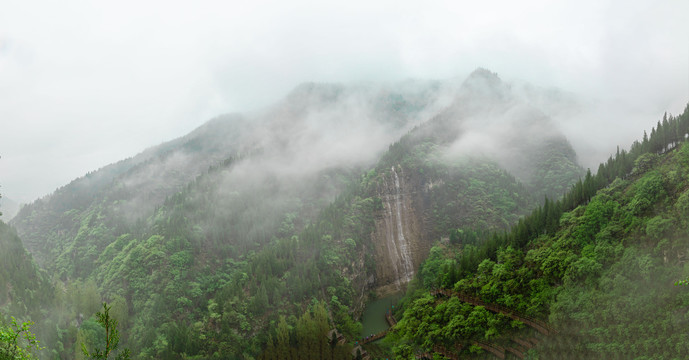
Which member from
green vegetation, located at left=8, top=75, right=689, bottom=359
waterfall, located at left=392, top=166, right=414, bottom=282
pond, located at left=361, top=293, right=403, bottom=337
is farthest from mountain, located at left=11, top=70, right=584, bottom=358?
pond, located at left=361, top=293, right=403, bottom=337

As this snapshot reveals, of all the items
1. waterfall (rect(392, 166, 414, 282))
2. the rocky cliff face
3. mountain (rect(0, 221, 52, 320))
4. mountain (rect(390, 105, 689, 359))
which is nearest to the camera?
mountain (rect(390, 105, 689, 359))

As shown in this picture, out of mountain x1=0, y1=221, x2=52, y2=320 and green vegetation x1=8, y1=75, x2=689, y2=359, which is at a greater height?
mountain x1=0, y1=221, x2=52, y2=320

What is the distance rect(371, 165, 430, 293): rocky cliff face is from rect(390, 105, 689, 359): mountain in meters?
72.4

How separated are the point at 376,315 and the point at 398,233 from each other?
47.9 metres

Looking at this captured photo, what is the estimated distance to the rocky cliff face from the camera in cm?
15412

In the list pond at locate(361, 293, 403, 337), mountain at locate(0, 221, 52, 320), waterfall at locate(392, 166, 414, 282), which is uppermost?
mountain at locate(0, 221, 52, 320)

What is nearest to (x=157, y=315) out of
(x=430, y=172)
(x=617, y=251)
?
(x=617, y=251)

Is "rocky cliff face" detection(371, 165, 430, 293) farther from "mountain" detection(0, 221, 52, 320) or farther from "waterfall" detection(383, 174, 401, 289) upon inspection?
"mountain" detection(0, 221, 52, 320)

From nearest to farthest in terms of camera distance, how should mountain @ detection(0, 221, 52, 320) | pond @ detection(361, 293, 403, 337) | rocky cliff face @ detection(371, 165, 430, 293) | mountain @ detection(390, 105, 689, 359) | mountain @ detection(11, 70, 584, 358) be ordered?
mountain @ detection(390, 105, 689, 359)
mountain @ detection(0, 221, 52, 320)
mountain @ detection(11, 70, 584, 358)
pond @ detection(361, 293, 403, 337)
rocky cliff face @ detection(371, 165, 430, 293)

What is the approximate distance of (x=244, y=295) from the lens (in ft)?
367

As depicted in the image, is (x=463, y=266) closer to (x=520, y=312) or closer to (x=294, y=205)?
(x=520, y=312)

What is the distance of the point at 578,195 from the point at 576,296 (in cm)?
3379

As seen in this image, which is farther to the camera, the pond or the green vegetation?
the pond

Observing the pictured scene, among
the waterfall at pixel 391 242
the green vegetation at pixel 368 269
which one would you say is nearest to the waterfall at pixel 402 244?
the waterfall at pixel 391 242
